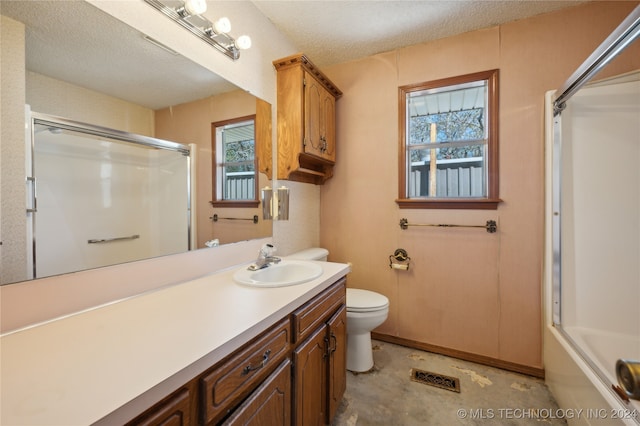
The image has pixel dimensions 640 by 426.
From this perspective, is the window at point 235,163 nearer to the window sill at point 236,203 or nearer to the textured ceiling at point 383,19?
the window sill at point 236,203

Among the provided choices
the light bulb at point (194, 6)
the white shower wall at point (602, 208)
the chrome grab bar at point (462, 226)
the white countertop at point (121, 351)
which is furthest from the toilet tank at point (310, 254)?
the white shower wall at point (602, 208)

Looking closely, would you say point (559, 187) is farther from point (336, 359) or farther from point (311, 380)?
point (311, 380)

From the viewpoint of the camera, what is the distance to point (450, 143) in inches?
84.7

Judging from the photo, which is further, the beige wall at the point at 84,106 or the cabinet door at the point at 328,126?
the cabinet door at the point at 328,126

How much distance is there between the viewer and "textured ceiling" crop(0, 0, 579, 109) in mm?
889

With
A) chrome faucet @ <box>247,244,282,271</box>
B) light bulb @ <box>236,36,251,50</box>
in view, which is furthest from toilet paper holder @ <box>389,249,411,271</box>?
light bulb @ <box>236,36,251,50</box>

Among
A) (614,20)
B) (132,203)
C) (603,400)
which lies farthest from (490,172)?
(132,203)

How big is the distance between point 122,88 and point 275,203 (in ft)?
3.47

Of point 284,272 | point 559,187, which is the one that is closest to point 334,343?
point 284,272

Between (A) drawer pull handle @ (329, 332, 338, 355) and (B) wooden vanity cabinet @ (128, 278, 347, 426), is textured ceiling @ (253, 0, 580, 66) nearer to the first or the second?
(B) wooden vanity cabinet @ (128, 278, 347, 426)

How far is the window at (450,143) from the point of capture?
2.01 meters

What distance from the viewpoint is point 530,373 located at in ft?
6.23

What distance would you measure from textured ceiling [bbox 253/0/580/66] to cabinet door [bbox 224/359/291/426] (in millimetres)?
2110

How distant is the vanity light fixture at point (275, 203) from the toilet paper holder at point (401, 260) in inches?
38.6
